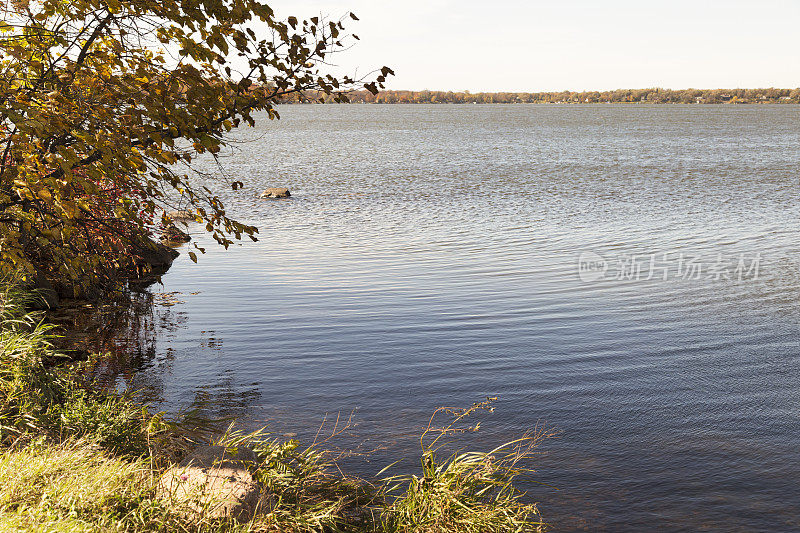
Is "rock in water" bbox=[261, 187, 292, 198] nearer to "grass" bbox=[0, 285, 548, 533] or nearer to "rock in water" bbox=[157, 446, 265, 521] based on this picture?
"grass" bbox=[0, 285, 548, 533]

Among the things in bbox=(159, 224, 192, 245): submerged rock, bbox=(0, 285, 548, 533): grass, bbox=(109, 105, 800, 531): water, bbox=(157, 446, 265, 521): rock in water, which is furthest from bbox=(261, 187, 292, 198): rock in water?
bbox=(157, 446, 265, 521): rock in water

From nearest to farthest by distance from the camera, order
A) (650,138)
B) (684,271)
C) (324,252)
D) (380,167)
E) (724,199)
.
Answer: (684,271)
(324,252)
(724,199)
(380,167)
(650,138)

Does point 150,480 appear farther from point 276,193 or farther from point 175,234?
point 276,193

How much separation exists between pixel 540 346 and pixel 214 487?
669cm

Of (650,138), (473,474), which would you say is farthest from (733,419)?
(650,138)

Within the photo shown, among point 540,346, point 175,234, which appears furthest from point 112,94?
point 540,346

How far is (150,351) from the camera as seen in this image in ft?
36.4

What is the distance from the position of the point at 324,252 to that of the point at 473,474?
1321 cm

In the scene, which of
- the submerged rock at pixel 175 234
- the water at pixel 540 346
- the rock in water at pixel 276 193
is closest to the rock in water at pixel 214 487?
the water at pixel 540 346

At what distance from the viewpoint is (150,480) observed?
19.0ft

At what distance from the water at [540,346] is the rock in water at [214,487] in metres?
1.75

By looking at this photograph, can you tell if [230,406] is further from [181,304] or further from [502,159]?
[502,159]

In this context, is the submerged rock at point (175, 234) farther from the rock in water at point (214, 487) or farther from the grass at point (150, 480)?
the rock in water at point (214, 487)

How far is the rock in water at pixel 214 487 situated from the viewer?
5.50m
